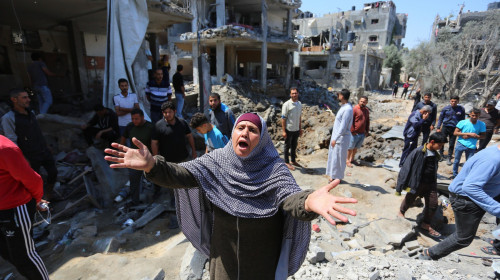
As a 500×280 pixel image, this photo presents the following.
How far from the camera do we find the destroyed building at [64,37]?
6699 mm

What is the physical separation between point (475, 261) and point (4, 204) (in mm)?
5707

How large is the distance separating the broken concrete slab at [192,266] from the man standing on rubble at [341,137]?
11.3 feet

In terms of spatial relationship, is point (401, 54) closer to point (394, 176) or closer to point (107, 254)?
point (394, 176)

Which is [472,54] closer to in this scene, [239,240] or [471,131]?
[471,131]

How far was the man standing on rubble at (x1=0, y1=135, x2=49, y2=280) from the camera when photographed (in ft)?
7.08

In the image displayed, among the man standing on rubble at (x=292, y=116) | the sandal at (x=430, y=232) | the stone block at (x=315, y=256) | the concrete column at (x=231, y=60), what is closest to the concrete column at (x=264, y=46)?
the concrete column at (x=231, y=60)

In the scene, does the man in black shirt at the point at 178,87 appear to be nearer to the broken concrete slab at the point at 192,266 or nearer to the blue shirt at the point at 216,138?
the blue shirt at the point at 216,138

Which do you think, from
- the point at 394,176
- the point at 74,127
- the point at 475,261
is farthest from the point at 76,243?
the point at 394,176

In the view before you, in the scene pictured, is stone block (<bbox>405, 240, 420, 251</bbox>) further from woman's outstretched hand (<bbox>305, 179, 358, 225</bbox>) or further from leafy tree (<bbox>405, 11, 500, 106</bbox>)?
leafy tree (<bbox>405, 11, 500, 106</bbox>)

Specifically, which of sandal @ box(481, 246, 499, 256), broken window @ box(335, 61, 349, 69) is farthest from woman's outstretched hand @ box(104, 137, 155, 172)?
broken window @ box(335, 61, 349, 69)

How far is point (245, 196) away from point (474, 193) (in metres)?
2.67

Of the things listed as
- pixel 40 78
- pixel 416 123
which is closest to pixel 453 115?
pixel 416 123

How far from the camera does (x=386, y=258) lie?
3277 mm

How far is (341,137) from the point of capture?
5.25 meters
